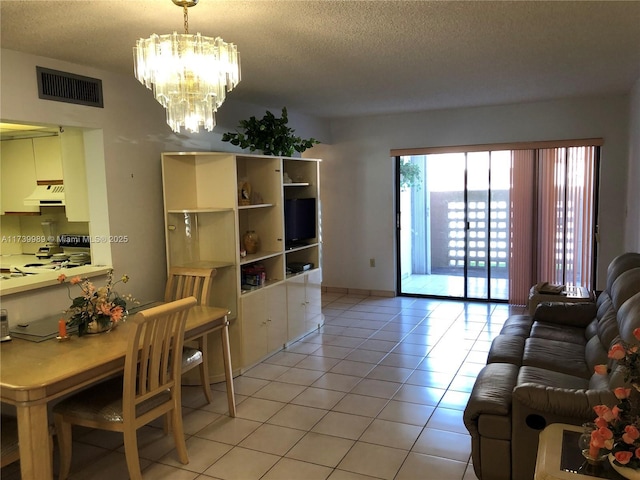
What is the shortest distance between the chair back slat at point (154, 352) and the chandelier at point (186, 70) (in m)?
0.96

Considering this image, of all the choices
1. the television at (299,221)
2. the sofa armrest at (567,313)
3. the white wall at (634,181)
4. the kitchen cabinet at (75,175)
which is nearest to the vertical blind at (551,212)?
the white wall at (634,181)

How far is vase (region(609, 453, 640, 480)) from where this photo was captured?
169 centimetres

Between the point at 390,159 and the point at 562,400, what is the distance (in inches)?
188

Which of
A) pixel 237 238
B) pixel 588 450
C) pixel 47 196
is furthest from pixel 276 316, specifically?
pixel 588 450

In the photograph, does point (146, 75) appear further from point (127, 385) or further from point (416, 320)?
point (416, 320)

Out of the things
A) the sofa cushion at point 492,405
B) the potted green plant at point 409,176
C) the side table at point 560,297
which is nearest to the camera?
the sofa cushion at point 492,405

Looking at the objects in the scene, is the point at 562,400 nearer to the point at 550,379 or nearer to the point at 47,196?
the point at 550,379

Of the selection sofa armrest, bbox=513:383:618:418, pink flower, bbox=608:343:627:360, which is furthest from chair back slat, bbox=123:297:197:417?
pink flower, bbox=608:343:627:360

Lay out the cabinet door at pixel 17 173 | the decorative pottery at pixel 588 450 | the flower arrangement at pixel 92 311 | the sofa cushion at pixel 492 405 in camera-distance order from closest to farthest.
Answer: the decorative pottery at pixel 588 450 → the sofa cushion at pixel 492 405 → the flower arrangement at pixel 92 311 → the cabinet door at pixel 17 173

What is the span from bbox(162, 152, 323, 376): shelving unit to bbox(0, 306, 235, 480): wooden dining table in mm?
1285

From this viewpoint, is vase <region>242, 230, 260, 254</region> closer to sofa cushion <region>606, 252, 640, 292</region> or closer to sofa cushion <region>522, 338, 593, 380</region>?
sofa cushion <region>522, 338, 593, 380</region>

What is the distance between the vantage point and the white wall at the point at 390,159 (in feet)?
18.4

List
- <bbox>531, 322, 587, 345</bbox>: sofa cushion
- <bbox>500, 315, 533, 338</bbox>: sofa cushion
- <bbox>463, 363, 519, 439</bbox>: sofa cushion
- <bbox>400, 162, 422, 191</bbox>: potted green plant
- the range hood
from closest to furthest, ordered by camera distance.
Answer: <bbox>463, 363, 519, 439</bbox>: sofa cushion < <bbox>531, 322, 587, 345</bbox>: sofa cushion < <bbox>500, 315, 533, 338</bbox>: sofa cushion < the range hood < <bbox>400, 162, 422, 191</bbox>: potted green plant

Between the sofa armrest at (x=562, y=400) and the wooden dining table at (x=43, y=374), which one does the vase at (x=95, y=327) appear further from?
the sofa armrest at (x=562, y=400)
